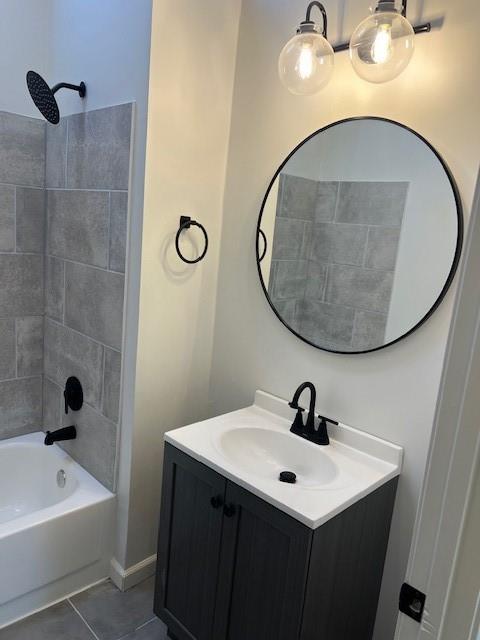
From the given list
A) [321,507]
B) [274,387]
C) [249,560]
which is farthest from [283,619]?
[274,387]

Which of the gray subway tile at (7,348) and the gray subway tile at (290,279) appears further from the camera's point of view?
the gray subway tile at (7,348)

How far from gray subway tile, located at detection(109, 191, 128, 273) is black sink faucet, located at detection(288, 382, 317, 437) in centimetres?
85

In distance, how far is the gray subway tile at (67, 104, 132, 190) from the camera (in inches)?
70.9

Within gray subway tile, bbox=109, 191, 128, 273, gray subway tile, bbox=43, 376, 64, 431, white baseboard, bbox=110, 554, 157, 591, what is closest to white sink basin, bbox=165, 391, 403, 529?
gray subway tile, bbox=109, 191, 128, 273

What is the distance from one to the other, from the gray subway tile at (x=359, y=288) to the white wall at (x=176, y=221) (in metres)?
0.61

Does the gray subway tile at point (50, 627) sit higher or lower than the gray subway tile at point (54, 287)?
lower

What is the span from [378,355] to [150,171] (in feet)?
3.49

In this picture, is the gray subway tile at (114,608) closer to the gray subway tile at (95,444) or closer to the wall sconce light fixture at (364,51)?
the gray subway tile at (95,444)

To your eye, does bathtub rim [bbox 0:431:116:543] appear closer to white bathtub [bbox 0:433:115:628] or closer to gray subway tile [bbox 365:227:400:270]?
white bathtub [bbox 0:433:115:628]

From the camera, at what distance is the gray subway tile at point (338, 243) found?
1.63 meters

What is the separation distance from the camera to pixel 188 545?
1.63 m

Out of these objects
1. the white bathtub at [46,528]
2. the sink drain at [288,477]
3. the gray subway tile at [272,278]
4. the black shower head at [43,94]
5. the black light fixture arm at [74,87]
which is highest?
the black light fixture arm at [74,87]

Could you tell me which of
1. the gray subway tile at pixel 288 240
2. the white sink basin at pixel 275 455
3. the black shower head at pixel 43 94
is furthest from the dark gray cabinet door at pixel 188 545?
the black shower head at pixel 43 94

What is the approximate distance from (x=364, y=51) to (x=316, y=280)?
75 cm
